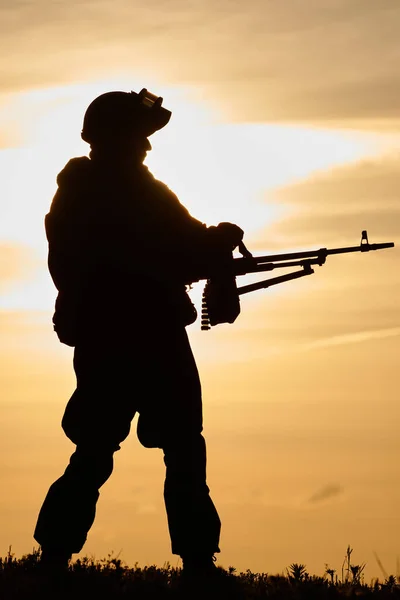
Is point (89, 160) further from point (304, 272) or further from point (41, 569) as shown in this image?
point (41, 569)

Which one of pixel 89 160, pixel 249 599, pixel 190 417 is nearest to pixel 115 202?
pixel 89 160

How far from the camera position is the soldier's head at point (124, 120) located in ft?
25.0

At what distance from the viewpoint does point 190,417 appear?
7.48 meters

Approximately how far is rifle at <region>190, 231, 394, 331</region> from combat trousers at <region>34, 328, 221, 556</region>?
1.19 feet

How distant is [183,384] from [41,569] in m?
1.69

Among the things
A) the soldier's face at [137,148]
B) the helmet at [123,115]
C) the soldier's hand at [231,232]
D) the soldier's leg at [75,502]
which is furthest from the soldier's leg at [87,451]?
the helmet at [123,115]

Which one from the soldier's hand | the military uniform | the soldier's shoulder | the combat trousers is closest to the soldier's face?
the military uniform

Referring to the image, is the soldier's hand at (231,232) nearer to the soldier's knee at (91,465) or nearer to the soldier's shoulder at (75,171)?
the soldier's shoulder at (75,171)

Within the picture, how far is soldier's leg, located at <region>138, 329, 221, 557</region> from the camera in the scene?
7.41 metres

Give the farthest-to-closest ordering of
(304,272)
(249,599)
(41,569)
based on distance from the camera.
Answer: (304,272)
(41,569)
(249,599)

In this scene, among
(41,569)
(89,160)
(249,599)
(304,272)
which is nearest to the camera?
(249,599)

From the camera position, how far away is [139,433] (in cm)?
757

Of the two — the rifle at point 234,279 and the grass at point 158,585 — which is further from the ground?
the rifle at point 234,279

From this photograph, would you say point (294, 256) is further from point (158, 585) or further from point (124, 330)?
point (158, 585)
